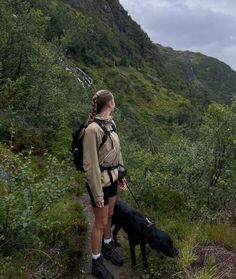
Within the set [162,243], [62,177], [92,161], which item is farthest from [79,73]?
[92,161]

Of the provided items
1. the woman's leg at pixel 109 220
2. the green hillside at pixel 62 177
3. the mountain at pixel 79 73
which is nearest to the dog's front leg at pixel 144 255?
the green hillside at pixel 62 177

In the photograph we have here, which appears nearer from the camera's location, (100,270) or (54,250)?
(100,270)

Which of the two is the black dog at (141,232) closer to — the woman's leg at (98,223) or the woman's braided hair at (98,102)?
the woman's leg at (98,223)

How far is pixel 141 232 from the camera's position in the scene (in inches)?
263

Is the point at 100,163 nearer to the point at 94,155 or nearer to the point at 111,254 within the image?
the point at 94,155

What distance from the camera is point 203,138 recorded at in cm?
1115

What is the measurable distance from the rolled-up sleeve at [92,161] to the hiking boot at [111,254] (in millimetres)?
1513

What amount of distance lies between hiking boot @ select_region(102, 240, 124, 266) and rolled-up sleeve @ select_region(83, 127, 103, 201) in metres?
1.51

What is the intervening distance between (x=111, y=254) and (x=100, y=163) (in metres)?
1.78

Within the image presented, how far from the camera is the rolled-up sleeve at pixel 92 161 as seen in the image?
579cm

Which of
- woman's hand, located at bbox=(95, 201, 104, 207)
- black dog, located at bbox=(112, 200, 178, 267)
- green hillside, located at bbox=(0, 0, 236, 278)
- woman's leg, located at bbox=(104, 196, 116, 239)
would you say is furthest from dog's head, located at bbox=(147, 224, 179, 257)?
woman's hand, located at bbox=(95, 201, 104, 207)

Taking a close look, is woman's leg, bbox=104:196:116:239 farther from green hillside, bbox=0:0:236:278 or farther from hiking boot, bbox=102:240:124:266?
green hillside, bbox=0:0:236:278

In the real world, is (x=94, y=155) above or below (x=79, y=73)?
above

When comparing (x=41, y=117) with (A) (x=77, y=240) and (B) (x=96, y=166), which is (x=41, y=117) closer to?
(A) (x=77, y=240)
